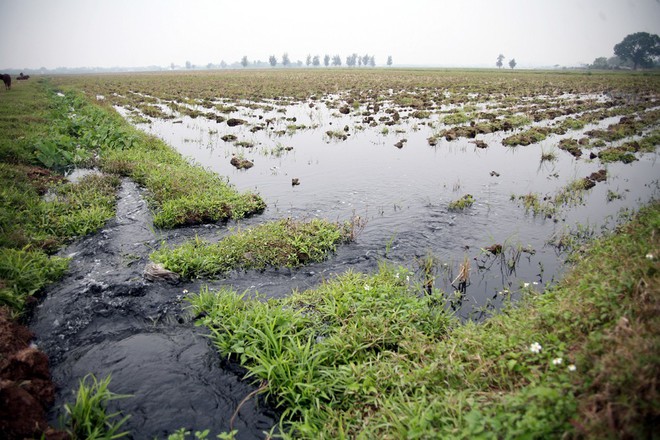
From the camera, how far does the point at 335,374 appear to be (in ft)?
14.7

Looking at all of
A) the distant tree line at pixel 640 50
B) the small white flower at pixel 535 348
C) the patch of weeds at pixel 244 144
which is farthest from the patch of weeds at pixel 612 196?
the distant tree line at pixel 640 50

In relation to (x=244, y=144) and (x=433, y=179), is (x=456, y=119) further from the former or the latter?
(x=244, y=144)

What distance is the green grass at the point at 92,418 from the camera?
3843mm

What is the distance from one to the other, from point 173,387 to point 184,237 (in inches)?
177

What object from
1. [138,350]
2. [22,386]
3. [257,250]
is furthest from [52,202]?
[22,386]

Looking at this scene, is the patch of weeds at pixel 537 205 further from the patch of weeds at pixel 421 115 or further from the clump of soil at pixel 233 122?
the clump of soil at pixel 233 122

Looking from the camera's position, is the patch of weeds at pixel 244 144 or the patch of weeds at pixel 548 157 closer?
the patch of weeds at pixel 548 157

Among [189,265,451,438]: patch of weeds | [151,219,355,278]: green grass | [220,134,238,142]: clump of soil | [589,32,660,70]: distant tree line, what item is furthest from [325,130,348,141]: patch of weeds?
[589,32,660,70]: distant tree line

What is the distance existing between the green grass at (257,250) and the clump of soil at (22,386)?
7.98 ft

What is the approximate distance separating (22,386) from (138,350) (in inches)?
54.2

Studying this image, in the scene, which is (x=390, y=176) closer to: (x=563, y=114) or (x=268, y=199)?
(x=268, y=199)

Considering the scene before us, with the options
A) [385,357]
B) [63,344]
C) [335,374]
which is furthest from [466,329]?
[63,344]

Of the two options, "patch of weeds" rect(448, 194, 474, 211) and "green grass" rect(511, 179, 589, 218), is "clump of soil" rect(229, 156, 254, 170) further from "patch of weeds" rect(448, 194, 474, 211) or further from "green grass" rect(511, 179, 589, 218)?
"green grass" rect(511, 179, 589, 218)

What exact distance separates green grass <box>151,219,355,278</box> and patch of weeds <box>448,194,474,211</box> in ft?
11.5
